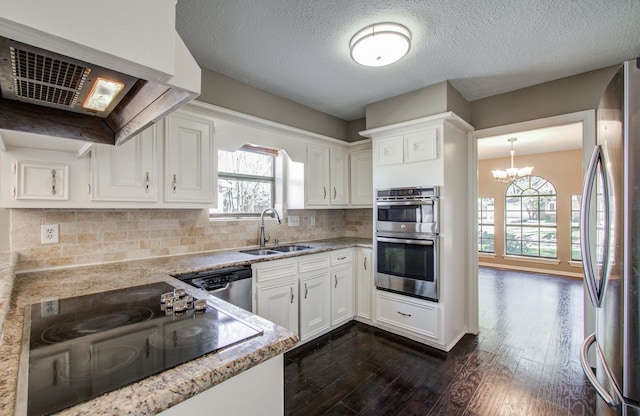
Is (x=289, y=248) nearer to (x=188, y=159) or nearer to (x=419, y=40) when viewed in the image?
(x=188, y=159)

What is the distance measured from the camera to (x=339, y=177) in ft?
12.2

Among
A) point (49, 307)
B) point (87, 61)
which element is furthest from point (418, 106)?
point (49, 307)

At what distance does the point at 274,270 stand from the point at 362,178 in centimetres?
176

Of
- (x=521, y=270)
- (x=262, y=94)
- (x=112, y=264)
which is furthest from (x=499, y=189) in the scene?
(x=112, y=264)

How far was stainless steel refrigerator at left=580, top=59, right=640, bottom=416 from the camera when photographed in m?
1.01

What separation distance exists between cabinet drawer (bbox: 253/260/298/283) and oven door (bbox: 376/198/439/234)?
1.06 meters

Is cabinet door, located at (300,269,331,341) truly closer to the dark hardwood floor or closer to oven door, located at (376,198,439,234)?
the dark hardwood floor

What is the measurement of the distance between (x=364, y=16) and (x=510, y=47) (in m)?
1.21

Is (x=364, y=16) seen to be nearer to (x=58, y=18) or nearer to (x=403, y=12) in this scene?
(x=403, y=12)

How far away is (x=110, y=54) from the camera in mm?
683

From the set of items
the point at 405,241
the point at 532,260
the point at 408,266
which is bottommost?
the point at 532,260

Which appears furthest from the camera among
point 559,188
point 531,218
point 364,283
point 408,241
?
point 531,218

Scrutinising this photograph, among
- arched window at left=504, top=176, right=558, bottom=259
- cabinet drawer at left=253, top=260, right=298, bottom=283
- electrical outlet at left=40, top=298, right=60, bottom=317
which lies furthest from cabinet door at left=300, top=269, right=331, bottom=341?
arched window at left=504, top=176, right=558, bottom=259

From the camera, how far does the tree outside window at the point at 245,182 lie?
2984 millimetres
